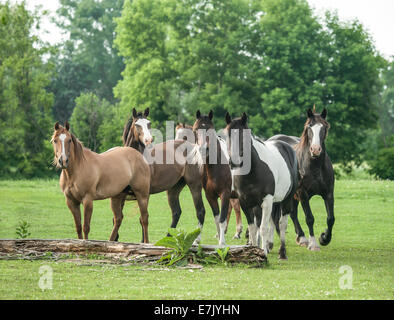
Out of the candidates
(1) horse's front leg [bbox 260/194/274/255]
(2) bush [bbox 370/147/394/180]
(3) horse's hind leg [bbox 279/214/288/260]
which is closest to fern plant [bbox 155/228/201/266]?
(1) horse's front leg [bbox 260/194/274/255]

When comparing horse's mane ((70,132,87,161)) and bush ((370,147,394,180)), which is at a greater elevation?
horse's mane ((70,132,87,161))

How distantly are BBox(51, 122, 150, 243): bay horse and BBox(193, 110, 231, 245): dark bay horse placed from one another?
129 centimetres

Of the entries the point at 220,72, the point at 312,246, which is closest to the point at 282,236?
the point at 312,246

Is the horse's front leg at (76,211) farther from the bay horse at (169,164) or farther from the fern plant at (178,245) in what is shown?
the bay horse at (169,164)

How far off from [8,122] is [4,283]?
113ft

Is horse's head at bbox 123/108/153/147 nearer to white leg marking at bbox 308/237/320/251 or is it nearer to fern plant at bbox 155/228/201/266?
fern plant at bbox 155/228/201/266

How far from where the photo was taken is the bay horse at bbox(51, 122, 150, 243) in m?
10.0

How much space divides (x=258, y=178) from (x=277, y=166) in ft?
2.08

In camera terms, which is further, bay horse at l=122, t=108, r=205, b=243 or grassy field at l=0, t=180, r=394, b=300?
bay horse at l=122, t=108, r=205, b=243

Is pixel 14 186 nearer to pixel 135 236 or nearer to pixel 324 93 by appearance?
pixel 135 236

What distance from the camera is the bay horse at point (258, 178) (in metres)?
9.49

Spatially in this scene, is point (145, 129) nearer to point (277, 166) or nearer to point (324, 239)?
point (277, 166)

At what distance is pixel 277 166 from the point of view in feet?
33.8

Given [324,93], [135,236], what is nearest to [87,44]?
[324,93]
